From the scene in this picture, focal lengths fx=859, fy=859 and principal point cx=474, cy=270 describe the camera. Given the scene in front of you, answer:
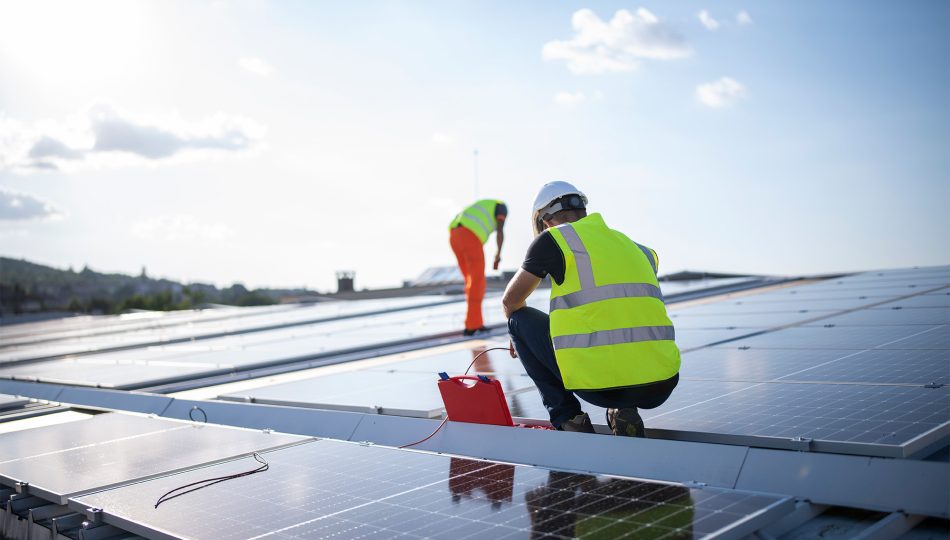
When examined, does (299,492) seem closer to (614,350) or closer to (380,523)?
(380,523)

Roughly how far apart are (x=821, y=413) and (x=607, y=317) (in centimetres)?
93

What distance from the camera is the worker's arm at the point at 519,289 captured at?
147 inches

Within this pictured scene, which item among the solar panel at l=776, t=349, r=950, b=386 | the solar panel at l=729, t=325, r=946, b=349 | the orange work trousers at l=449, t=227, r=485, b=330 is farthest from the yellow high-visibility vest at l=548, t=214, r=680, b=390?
the orange work trousers at l=449, t=227, r=485, b=330

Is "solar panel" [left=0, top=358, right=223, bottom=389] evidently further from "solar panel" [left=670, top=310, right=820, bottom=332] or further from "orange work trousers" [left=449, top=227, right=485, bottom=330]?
"solar panel" [left=670, top=310, right=820, bottom=332]

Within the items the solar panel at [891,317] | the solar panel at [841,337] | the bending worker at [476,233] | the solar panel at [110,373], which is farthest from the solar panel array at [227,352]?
the solar panel at [891,317]

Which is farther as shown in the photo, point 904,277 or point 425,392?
point 904,277

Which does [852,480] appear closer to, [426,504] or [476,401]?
[426,504]

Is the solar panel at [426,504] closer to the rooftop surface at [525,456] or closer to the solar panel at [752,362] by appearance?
the rooftop surface at [525,456]

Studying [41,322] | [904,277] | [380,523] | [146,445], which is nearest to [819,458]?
[380,523]

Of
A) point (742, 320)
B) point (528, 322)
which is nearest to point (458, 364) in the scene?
point (528, 322)

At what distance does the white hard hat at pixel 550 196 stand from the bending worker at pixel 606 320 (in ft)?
0.91

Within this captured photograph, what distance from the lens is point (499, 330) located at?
33.4ft

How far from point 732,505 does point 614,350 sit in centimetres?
108

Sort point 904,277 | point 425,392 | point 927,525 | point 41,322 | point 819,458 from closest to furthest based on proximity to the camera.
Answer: point 927,525 < point 819,458 < point 425,392 < point 904,277 < point 41,322
